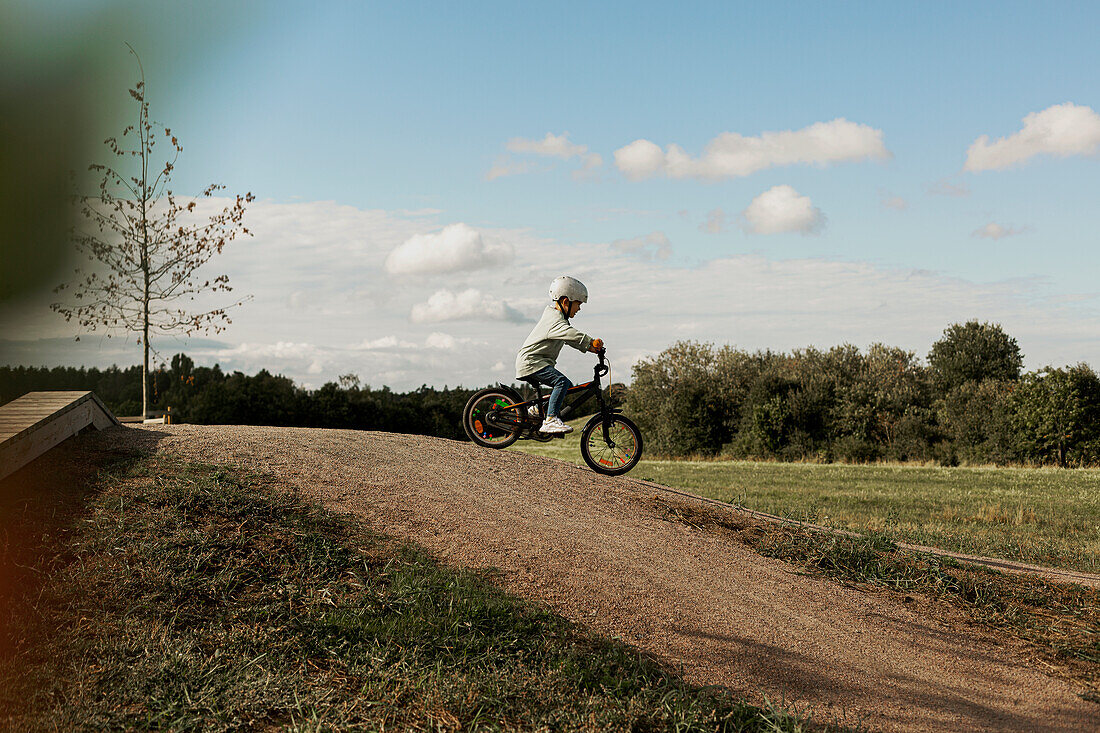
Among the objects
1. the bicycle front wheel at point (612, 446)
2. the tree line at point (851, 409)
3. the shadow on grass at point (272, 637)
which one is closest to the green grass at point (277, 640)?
the shadow on grass at point (272, 637)

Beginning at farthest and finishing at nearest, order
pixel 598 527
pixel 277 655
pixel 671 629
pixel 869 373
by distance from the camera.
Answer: pixel 869 373
pixel 598 527
pixel 671 629
pixel 277 655

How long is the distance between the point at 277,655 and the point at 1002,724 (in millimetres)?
5761

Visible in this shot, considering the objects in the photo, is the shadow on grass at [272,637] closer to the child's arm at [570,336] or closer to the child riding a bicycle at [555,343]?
the child riding a bicycle at [555,343]

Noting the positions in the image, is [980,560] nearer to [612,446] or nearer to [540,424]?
[612,446]

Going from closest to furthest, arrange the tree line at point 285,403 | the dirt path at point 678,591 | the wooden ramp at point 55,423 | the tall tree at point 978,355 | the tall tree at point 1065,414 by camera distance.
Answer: the dirt path at point 678,591, the wooden ramp at point 55,423, the tree line at point 285,403, the tall tree at point 1065,414, the tall tree at point 978,355

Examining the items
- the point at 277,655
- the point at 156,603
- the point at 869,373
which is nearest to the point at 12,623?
the point at 156,603

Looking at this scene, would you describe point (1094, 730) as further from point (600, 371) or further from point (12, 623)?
point (12, 623)

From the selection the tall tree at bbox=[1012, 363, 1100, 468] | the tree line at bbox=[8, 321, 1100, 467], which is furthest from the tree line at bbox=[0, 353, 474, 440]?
the tall tree at bbox=[1012, 363, 1100, 468]

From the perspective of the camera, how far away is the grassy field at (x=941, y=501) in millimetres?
13453

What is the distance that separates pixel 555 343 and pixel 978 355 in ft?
186

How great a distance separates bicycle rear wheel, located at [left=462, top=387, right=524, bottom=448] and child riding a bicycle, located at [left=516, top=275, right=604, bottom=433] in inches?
21.8

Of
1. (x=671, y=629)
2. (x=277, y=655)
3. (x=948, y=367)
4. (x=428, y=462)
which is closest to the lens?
(x=277, y=655)

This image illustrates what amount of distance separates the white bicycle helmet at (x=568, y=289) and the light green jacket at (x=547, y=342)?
0.77 ft

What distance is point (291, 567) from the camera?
283 inches
